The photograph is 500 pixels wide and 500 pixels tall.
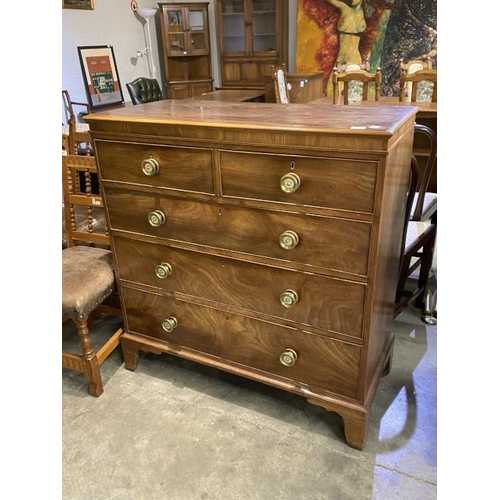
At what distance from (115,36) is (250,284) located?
530 centimetres

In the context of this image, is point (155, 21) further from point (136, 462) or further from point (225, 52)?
point (136, 462)

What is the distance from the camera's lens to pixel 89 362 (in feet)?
6.04

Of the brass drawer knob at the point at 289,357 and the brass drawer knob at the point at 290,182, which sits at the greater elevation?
the brass drawer knob at the point at 290,182

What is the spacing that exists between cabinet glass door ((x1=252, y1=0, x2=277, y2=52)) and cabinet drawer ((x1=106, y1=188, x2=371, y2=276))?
516 centimetres

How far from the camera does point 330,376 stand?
1.55 m

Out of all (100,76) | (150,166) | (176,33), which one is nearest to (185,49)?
(176,33)

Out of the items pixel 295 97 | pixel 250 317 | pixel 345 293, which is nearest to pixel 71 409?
pixel 250 317

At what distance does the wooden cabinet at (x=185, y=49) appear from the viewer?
6059mm

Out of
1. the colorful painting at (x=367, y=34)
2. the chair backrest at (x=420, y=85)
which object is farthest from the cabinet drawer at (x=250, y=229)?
the colorful painting at (x=367, y=34)

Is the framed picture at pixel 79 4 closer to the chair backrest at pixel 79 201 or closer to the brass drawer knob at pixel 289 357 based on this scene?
the chair backrest at pixel 79 201

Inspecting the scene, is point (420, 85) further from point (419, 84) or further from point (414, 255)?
point (414, 255)

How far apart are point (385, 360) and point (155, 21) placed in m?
6.12

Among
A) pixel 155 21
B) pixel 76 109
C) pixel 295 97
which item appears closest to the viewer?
pixel 295 97

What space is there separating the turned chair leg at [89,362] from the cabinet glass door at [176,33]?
5.40 m
